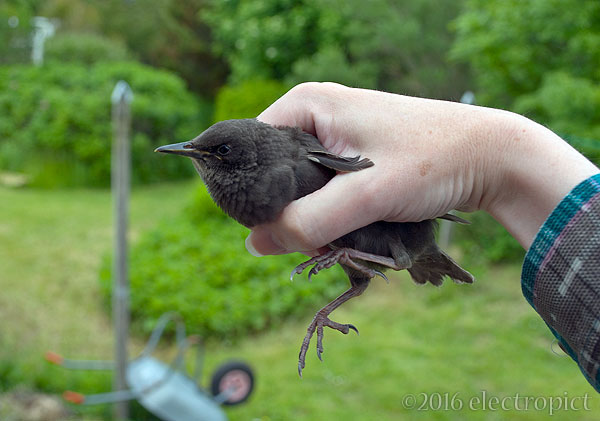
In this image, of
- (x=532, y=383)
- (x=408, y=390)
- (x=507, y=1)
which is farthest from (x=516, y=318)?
(x=507, y=1)

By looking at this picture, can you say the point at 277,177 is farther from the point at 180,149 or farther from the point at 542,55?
the point at 542,55

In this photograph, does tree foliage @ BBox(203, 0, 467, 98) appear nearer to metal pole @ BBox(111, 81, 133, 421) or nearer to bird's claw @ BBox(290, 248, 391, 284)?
metal pole @ BBox(111, 81, 133, 421)

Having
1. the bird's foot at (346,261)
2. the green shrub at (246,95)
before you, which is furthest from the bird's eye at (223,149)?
the green shrub at (246,95)

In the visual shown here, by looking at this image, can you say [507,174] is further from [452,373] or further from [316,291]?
[316,291]

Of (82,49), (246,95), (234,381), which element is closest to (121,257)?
(234,381)

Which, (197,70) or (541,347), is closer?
(541,347)

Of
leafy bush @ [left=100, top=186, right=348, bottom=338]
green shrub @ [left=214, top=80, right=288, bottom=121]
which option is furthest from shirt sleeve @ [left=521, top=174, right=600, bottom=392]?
green shrub @ [left=214, top=80, right=288, bottom=121]

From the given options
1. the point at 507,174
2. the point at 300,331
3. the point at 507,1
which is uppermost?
the point at 507,1
